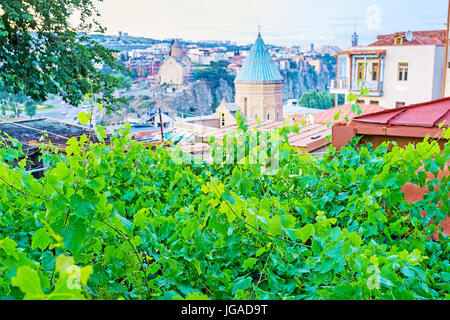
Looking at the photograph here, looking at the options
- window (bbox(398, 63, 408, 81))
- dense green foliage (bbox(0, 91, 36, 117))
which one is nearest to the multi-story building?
window (bbox(398, 63, 408, 81))

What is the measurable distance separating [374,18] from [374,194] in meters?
11.1

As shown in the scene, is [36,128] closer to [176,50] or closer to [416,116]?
[416,116]

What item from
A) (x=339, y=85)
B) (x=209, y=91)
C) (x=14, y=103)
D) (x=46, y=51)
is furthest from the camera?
(x=209, y=91)

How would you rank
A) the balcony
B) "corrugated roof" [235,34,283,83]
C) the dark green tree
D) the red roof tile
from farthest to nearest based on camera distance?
"corrugated roof" [235,34,283,83]
the balcony
the red roof tile
the dark green tree

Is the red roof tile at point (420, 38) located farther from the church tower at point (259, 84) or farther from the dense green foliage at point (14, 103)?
the dense green foliage at point (14, 103)

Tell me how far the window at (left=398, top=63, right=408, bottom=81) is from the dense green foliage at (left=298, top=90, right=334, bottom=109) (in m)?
16.1

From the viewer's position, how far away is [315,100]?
29.8m

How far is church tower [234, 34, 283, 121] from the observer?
16.6 meters

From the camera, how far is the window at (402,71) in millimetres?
12781

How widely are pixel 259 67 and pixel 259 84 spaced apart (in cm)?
73

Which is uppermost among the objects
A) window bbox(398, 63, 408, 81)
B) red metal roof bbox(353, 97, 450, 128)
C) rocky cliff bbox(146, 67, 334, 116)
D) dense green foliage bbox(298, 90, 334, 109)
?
window bbox(398, 63, 408, 81)

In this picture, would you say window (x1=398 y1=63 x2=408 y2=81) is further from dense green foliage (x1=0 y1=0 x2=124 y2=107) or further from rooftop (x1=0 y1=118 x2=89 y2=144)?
rooftop (x1=0 y1=118 x2=89 y2=144)

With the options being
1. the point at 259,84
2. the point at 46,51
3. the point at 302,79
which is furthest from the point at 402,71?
the point at 46,51
